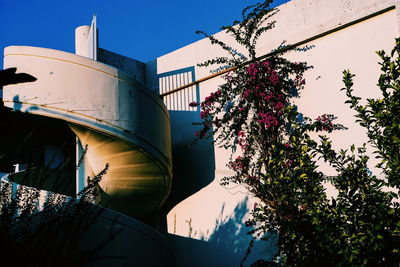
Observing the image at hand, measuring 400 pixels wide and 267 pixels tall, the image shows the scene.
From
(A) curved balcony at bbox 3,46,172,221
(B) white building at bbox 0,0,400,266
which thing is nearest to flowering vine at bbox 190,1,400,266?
(B) white building at bbox 0,0,400,266

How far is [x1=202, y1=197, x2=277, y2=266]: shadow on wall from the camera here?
25.9 feet

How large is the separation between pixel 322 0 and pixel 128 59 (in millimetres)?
4781

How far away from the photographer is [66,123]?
283 inches

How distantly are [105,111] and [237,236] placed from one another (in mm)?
3344

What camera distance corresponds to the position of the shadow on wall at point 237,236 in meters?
7.89

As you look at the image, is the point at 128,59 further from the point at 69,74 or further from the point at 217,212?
the point at 217,212

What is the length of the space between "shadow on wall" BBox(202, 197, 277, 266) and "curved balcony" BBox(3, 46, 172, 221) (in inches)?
51.3

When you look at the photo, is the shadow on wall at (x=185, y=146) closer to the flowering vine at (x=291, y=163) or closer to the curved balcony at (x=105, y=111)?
the flowering vine at (x=291, y=163)

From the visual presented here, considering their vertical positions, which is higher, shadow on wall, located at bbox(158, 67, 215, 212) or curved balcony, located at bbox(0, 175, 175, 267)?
shadow on wall, located at bbox(158, 67, 215, 212)

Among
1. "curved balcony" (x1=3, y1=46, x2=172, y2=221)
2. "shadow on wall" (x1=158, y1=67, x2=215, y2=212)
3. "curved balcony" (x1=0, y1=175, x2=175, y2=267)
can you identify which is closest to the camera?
"curved balcony" (x1=0, y1=175, x2=175, y2=267)

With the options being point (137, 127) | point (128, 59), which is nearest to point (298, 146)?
point (137, 127)

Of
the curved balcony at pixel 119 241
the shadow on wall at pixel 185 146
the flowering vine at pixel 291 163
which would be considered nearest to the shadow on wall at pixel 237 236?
the flowering vine at pixel 291 163

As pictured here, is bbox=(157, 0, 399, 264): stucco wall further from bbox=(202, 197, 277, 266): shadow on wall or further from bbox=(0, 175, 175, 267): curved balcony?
bbox=(0, 175, 175, 267): curved balcony

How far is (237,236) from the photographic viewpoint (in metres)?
8.33
